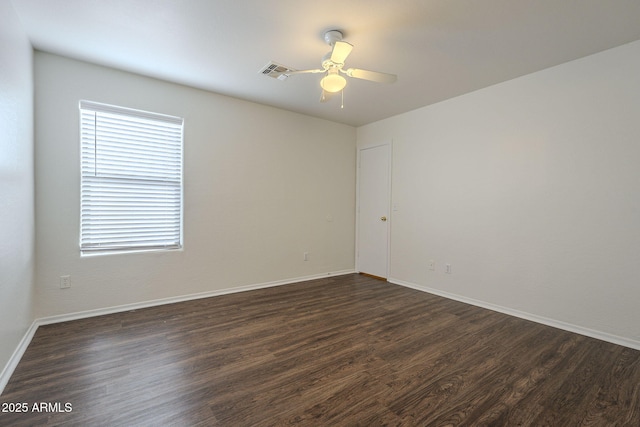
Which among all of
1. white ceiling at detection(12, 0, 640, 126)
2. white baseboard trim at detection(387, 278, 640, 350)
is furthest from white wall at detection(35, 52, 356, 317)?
white baseboard trim at detection(387, 278, 640, 350)

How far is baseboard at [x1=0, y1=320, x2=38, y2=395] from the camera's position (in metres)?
1.84

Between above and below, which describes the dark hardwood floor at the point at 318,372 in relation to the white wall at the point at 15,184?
below

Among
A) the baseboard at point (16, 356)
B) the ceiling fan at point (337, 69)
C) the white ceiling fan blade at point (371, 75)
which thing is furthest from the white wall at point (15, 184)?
the white ceiling fan blade at point (371, 75)

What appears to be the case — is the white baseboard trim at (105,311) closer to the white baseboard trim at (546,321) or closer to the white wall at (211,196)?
the white wall at (211,196)

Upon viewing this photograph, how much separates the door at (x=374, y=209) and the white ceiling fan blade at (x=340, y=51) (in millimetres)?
2469

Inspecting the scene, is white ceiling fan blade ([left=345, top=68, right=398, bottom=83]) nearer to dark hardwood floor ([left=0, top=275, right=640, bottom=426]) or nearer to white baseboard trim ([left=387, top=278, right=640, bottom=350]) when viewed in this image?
dark hardwood floor ([left=0, top=275, right=640, bottom=426])

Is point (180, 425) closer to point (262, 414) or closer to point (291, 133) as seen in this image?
point (262, 414)

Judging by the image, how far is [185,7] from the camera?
6.86 feet

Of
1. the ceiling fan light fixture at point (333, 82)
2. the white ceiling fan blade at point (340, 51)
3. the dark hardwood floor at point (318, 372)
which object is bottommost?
the dark hardwood floor at point (318, 372)

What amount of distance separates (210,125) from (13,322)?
2630mm

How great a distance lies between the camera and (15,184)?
212cm

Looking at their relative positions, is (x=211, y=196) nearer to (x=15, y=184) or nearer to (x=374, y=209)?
(x=15, y=184)

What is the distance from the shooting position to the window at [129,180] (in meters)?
2.98

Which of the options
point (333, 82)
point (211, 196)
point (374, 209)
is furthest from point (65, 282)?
point (374, 209)
